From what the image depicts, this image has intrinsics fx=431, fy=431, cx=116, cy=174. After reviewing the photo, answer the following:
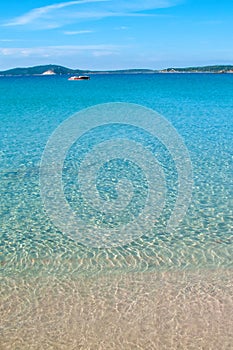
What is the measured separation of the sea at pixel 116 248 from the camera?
19.8 feet

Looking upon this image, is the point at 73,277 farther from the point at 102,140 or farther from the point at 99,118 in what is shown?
the point at 99,118

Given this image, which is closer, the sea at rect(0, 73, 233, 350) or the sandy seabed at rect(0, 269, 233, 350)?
the sandy seabed at rect(0, 269, 233, 350)

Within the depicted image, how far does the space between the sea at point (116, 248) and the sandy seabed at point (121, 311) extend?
2 cm

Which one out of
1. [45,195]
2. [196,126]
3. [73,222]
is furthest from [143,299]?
[196,126]

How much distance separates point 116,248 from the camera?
28.3 feet

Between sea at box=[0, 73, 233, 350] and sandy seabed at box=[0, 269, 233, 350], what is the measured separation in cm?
2

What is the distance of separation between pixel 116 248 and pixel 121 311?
89.9 inches

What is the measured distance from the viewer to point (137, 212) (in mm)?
10586

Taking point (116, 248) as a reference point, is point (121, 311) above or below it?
above

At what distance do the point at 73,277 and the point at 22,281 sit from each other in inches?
34.1

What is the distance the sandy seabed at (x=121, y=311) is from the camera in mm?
5797

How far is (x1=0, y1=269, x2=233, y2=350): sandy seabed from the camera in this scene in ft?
19.0

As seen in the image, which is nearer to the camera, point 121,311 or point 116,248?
point 121,311

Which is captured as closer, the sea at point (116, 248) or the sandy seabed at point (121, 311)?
the sandy seabed at point (121, 311)
